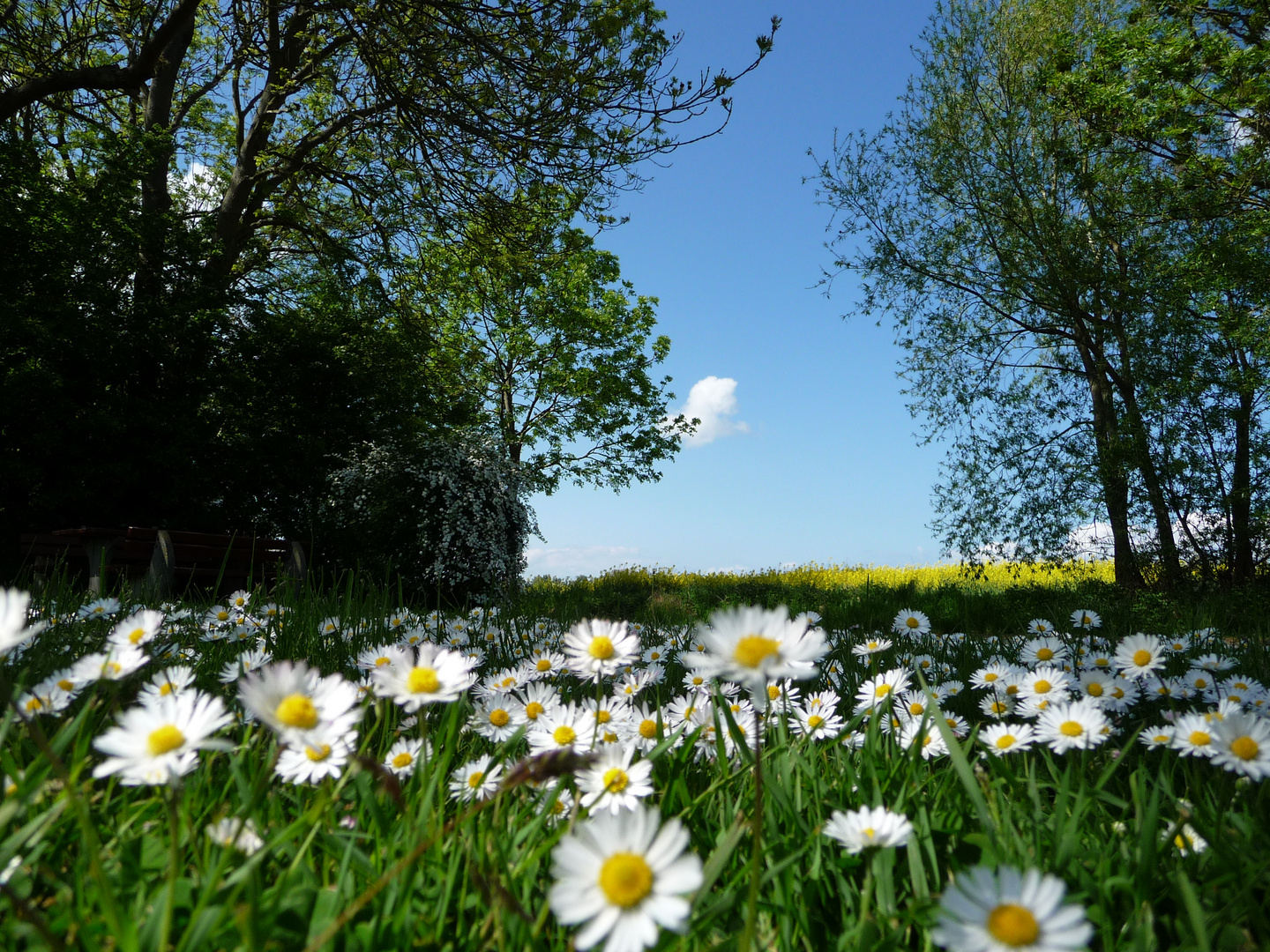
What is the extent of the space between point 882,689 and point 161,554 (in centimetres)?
712

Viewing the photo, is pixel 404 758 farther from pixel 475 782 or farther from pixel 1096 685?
pixel 1096 685

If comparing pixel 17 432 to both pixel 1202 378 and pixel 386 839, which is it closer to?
pixel 386 839

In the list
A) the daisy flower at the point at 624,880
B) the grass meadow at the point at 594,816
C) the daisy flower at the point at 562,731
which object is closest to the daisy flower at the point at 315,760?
the grass meadow at the point at 594,816

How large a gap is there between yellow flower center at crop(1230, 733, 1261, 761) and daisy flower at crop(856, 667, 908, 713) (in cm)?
65

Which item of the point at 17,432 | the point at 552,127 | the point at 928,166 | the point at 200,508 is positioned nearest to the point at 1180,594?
the point at 928,166

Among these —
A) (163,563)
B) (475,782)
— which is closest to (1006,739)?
(475,782)

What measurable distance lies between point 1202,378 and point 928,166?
17.5 ft

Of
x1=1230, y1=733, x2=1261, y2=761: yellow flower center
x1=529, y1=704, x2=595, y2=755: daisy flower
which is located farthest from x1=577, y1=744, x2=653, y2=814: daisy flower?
x1=1230, y1=733, x2=1261, y2=761: yellow flower center

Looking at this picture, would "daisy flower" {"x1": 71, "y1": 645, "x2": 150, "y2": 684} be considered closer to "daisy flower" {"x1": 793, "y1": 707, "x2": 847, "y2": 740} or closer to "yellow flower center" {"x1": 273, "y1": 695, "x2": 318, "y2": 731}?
"yellow flower center" {"x1": 273, "y1": 695, "x2": 318, "y2": 731}

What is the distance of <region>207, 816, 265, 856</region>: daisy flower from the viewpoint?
3.66ft

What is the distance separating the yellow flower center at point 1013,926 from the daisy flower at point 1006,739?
2.91 feet

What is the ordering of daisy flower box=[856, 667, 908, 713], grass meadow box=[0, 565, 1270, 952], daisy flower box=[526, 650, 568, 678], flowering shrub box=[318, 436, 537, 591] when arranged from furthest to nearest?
1. flowering shrub box=[318, 436, 537, 591]
2. daisy flower box=[526, 650, 568, 678]
3. daisy flower box=[856, 667, 908, 713]
4. grass meadow box=[0, 565, 1270, 952]

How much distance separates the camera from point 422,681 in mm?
1237

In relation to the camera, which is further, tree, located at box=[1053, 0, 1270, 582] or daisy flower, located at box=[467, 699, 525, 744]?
tree, located at box=[1053, 0, 1270, 582]
